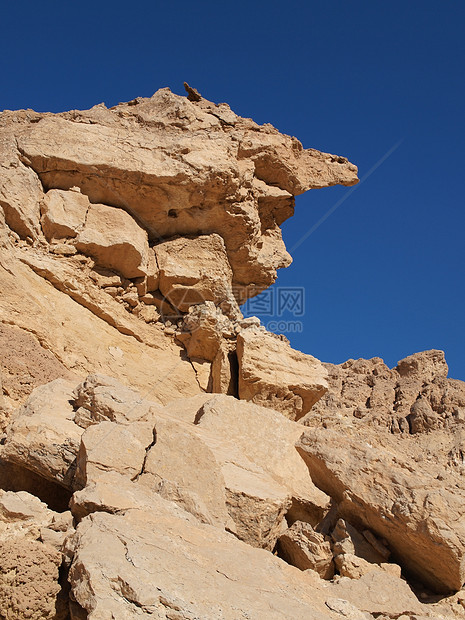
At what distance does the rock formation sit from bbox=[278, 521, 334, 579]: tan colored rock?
0.07 feet

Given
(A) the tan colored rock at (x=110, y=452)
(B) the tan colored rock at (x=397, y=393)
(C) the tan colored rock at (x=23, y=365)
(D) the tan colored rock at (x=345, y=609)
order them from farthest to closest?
(B) the tan colored rock at (x=397, y=393) → (C) the tan colored rock at (x=23, y=365) → (A) the tan colored rock at (x=110, y=452) → (D) the tan colored rock at (x=345, y=609)

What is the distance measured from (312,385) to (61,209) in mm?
5039

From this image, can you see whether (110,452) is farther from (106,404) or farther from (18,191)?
(18,191)

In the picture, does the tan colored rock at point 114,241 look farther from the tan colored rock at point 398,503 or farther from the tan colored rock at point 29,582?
the tan colored rock at point 29,582

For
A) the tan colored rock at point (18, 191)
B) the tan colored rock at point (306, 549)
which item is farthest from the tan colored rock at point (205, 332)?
the tan colored rock at point (306, 549)

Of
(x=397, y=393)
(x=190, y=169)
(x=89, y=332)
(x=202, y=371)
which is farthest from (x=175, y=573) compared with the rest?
(x=397, y=393)

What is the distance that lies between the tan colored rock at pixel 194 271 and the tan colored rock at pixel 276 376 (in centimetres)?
134

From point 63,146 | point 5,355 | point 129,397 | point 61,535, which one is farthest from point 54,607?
point 63,146

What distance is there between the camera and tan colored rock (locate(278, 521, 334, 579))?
5.11 meters

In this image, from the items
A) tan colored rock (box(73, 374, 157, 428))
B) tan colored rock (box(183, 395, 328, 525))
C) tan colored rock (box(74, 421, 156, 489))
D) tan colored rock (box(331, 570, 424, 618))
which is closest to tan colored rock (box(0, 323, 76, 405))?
tan colored rock (box(73, 374, 157, 428))

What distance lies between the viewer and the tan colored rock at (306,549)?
5.11 metres

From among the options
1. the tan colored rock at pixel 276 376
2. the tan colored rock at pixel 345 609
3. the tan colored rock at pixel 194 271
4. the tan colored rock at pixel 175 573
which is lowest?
the tan colored rock at pixel 175 573

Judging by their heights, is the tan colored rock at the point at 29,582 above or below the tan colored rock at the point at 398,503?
below

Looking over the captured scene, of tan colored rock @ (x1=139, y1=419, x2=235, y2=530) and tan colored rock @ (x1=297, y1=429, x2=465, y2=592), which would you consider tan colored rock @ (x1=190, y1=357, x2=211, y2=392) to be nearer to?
tan colored rock @ (x1=297, y1=429, x2=465, y2=592)
